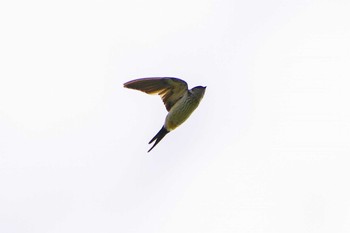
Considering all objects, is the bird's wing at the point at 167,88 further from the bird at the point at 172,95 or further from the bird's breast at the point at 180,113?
the bird's breast at the point at 180,113

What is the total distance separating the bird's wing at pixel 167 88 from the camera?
1270 centimetres

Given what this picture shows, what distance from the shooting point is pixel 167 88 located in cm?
1279

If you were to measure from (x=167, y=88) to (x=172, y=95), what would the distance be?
0.13 m

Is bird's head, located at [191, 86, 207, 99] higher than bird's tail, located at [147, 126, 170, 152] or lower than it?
higher

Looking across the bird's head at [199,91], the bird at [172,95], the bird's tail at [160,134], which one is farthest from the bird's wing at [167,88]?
the bird's tail at [160,134]

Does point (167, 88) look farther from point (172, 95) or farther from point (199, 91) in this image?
point (199, 91)

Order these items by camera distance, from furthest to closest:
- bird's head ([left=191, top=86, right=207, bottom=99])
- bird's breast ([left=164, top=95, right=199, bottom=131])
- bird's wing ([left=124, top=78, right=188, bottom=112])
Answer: bird's wing ([left=124, top=78, right=188, bottom=112]), bird's head ([left=191, top=86, right=207, bottom=99]), bird's breast ([left=164, top=95, right=199, bottom=131])

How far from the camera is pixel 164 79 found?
12.7m

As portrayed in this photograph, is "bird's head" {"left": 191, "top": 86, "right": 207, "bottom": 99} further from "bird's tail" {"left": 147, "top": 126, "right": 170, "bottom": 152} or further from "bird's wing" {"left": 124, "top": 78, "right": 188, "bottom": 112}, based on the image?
"bird's tail" {"left": 147, "top": 126, "right": 170, "bottom": 152}

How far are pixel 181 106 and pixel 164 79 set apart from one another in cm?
62

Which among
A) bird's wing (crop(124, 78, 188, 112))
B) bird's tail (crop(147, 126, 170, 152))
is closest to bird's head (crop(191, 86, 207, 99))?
bird's wing (crop(124, 78, 188, 112))

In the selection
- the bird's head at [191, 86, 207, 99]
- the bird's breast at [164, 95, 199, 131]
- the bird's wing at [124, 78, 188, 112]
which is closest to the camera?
the bird's breast at [164, 95, 199, 131]

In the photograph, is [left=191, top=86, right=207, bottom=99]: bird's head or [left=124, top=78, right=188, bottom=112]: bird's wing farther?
[left=124, top=78, right=188, bottom=112]: bird's wing

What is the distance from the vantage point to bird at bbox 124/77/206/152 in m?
12.2
